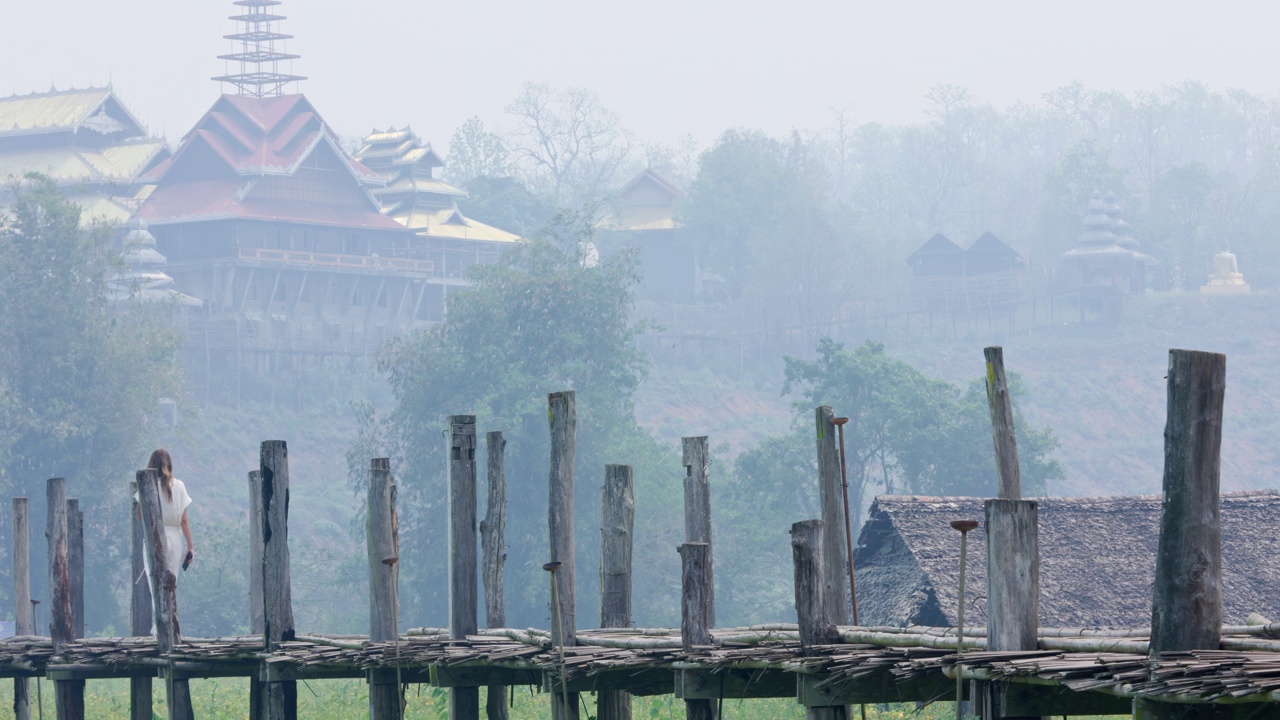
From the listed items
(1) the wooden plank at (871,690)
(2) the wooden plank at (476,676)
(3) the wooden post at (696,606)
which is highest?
(3) the wooden post at (696,606)

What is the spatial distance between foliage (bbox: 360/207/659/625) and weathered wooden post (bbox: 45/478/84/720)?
23.4 meters

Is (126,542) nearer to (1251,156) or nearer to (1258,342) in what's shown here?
(1258,342)

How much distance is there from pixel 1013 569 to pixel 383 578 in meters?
4.64

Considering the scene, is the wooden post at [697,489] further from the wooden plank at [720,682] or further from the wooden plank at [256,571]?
the wooden plank at [256,571]

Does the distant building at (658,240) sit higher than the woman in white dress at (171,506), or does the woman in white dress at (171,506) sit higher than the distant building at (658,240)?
the distant building at (658,240)

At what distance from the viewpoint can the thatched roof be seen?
65.4 ft

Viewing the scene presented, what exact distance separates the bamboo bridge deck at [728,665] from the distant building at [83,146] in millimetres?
39888

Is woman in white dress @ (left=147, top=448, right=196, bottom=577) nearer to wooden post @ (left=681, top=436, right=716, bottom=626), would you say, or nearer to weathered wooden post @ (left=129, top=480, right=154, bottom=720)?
weathered wooden post @ (left=129, top=480, right=154, bottom=720)

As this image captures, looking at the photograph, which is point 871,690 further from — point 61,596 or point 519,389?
point 519,389

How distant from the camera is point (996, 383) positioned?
808cm

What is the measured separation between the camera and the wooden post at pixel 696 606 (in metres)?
7.70

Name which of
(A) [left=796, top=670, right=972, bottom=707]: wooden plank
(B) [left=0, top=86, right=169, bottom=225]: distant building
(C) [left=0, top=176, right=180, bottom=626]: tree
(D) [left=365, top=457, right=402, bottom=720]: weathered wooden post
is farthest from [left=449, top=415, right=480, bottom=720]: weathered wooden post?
(B) [left=0, top=86, right=169, bottom=225]: distant building

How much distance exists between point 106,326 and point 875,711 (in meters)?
24.6

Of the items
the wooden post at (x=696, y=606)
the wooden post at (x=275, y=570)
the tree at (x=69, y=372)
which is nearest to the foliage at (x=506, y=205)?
the tree at (x=69, y=372)
